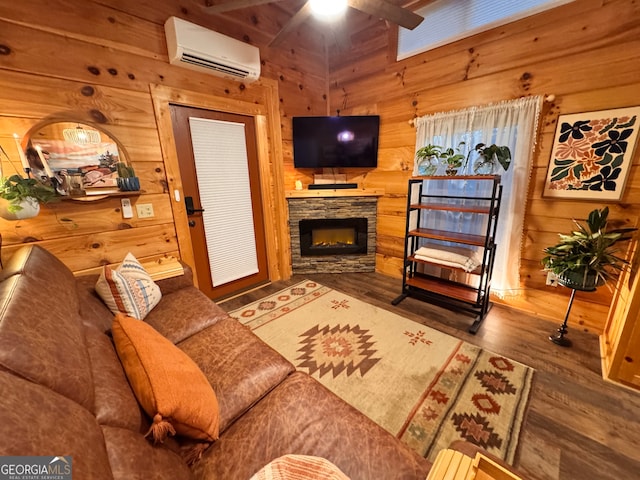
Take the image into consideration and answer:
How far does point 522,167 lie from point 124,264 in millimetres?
3191

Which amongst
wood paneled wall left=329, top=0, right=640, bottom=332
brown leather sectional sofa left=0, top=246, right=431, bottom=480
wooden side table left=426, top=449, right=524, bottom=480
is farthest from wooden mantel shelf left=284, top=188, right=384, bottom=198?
wooden side table left=426, top=449, right=524, bottom=480

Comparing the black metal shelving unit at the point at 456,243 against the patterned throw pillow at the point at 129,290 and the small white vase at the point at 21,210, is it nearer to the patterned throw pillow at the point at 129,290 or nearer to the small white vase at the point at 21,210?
the patterned throw pillow at the point at 129,290

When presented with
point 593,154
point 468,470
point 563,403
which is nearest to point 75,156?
point 468,470

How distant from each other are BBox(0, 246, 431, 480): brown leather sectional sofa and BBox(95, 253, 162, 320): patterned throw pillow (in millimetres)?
90

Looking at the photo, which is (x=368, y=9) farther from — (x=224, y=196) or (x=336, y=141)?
(x=224, y=196)

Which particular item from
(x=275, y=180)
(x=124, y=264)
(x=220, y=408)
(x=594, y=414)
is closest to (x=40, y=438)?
(x=220, y=408)

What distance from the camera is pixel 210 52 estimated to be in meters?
2.19

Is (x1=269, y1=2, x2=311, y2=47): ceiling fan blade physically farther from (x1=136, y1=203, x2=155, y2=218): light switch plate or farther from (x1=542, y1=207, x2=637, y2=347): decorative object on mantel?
(x1=542, y1=207, x2=637, y2=347): decorative object on mantel

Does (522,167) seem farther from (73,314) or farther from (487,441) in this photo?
(73,314)

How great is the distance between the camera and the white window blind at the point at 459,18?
208cm

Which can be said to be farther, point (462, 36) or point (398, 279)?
point (398, 279)

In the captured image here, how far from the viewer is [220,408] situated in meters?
1.02

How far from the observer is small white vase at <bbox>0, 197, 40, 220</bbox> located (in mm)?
1451

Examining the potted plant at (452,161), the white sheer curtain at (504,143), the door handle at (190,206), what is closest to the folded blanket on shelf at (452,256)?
the white sheer curtain at (504,143)
